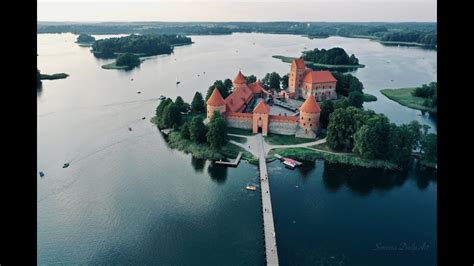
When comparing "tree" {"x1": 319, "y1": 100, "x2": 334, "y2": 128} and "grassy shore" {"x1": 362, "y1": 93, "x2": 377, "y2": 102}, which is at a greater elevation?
"grassy shore" {"x1": 362, "y1": 93, "x2": 377, "y2": 102}

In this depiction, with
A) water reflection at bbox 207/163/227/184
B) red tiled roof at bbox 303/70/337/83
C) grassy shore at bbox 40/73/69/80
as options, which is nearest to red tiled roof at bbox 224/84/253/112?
red tiled roof at bbox 303/70/337/83

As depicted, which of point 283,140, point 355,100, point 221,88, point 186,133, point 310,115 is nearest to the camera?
point 283,140

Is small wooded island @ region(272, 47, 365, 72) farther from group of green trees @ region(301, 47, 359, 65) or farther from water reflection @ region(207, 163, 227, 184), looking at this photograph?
water reflection @ region(207, 163, 227, 184)

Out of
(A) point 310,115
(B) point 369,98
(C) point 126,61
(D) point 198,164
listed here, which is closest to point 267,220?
(D) point 198,164

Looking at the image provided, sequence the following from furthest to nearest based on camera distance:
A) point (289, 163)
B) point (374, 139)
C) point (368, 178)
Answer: point (289, 163), point (374, 139), point (368, 178)

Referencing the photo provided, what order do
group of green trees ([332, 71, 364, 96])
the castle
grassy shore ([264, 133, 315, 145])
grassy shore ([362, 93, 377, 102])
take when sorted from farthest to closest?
grassy shore ([362, 93, 377, 102])
group of green trees ([332, 71, 364, 96])
the castle
grassy shore ([264, 133, 315, 145])

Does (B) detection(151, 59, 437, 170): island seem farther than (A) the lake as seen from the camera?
Yes

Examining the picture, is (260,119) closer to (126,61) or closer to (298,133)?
(298,133)
